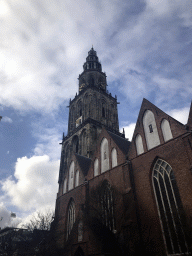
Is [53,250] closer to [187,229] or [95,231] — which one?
[95,231]

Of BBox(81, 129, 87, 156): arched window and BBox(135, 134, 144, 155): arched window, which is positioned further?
BBox(81, 129, 87, 156): arched window

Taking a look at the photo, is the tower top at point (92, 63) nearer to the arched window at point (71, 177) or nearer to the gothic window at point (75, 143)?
the gothic window at point (75, 143)

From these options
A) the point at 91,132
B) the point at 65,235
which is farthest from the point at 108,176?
the point at 91,132

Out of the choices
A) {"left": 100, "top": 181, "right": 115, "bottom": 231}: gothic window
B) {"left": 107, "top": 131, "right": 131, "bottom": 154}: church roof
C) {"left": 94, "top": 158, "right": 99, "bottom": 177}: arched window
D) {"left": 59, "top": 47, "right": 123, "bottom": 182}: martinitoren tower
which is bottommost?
{"left": 100, "top": 181, "right": 115, "bottom": 231}: gothic window

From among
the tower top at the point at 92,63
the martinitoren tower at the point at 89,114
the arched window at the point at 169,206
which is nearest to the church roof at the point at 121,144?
the arched window at the point at 169,206

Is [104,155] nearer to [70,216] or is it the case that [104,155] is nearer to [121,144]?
[121,144]

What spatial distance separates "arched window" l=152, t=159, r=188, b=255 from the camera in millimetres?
12352

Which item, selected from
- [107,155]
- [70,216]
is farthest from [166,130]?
[70,216]

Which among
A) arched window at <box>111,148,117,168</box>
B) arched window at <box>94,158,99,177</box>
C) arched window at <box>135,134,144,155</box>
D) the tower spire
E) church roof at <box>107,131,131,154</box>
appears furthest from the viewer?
the tower spire

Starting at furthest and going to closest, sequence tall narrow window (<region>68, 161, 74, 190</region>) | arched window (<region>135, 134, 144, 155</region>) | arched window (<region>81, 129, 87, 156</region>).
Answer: arched window (<region>81, 129, 87, 156</region>), tall narrow window (<region>68, 161, 74, 190</region>), arched window (<region>135, 134, 144, 155</region>)

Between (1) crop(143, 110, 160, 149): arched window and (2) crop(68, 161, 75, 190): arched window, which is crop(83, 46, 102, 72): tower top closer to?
(2) crop(68, 161, 75, 190): arched window

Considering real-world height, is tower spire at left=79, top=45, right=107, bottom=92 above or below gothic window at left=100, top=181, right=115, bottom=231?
above

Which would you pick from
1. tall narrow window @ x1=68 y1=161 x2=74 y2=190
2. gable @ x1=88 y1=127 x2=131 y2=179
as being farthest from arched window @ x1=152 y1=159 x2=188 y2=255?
tall narrow window @ x1=68 y1=161 x2=74 y2=190

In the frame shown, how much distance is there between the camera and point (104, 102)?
153 feet
